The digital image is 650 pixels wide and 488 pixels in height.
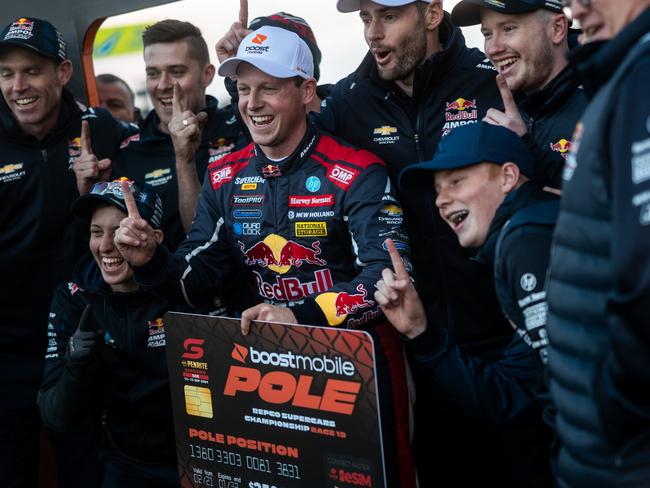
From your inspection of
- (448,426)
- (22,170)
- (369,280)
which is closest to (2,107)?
(22,170)

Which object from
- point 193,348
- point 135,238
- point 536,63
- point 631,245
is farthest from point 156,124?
point 631,245

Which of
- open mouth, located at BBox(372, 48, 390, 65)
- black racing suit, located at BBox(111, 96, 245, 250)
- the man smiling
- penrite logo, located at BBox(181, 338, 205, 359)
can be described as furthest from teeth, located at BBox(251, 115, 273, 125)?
the man smiling

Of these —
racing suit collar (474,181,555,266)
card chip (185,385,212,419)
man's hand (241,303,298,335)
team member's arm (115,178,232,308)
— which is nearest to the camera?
racing suit collar (474,181,555,266)

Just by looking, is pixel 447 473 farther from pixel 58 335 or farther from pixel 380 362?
pixel 58 335

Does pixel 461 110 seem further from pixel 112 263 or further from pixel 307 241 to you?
pixel 112 263

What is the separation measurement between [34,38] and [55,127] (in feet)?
1.25

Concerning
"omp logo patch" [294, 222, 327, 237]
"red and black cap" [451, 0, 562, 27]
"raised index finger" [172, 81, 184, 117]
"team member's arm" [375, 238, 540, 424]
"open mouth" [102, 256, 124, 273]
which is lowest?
"team member's arm" [375, 238, 540, 424]

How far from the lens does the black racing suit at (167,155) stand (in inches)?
141

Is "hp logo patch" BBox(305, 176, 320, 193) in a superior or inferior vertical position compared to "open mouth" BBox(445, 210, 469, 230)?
superior

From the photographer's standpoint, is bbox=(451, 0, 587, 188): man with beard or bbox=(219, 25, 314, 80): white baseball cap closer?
bbox=(451, 0, 587, 188): man with beard

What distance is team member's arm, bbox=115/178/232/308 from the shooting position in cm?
277

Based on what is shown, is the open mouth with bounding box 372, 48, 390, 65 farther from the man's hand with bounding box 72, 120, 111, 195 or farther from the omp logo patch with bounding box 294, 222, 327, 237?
the man's hand with bounding box 72, 120, 111, 195

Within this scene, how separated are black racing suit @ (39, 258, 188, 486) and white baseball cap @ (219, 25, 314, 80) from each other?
905mm

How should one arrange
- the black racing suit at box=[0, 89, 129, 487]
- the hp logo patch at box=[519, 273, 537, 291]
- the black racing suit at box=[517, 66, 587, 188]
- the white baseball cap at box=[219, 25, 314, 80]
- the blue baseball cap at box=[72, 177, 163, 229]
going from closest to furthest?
the hp logo patch at box=[519, 273, 537, 291] < the black racing suit at box=[517, 66, 587, 188] < the white baseball cap at box=[219, 25, 314, 80] < the blue baseball cap at box=[72, 177, 163, 229] < the black racing suit at box=[0, 89, 129, 487]
